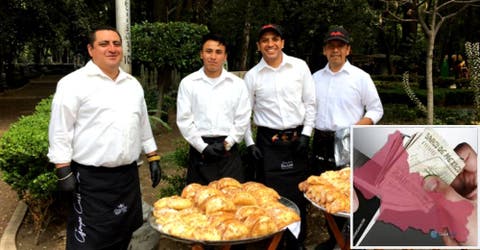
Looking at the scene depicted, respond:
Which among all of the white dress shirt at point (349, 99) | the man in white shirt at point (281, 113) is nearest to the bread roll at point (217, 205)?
the man in white shirt at point (281, 113)

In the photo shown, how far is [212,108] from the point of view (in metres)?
→ 3.86

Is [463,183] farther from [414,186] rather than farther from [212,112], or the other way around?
[212,112]

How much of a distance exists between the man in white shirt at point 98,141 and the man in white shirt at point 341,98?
171 cm

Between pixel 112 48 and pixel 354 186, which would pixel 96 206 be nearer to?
pixel 112 48

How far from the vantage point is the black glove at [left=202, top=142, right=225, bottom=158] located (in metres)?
3.76

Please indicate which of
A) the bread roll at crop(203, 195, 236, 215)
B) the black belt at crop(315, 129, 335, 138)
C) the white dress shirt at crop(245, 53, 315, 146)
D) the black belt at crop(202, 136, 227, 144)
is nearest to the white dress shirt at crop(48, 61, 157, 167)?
the black belt at crop(202, 136, 227, 144)

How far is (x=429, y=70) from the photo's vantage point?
28.7ft

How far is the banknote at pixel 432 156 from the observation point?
228 centimetres

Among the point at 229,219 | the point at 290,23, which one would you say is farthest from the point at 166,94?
the point at 229,219

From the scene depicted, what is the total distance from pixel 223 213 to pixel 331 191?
2.56 ft

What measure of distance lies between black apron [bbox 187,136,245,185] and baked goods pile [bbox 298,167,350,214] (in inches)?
30.2

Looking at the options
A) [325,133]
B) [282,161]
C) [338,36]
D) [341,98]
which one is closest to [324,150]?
[325,133]

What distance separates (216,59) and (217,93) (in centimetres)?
29

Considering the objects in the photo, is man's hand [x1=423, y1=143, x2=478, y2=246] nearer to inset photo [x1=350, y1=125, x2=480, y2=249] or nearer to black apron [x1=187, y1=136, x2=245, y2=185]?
inset photo [x1=350, y1=125, x2=480, y2=249]
